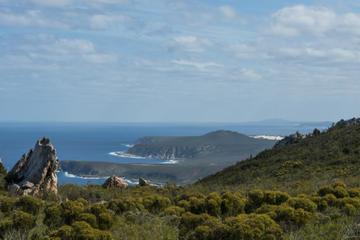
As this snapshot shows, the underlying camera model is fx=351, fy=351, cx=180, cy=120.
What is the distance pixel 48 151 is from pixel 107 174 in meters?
138

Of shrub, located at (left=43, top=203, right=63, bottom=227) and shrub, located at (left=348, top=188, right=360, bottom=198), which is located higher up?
shrub, located at (left=348, top=188, right=360, bottom=198)

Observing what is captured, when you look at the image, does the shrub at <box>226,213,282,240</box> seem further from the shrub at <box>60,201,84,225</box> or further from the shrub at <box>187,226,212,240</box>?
the shrub at <box>60,201,84,225</box>

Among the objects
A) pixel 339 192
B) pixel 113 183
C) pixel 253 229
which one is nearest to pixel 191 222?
pixel 253 229

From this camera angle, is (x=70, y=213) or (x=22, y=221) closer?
(x=22, y=221)

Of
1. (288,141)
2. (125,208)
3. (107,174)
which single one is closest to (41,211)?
(125,208)

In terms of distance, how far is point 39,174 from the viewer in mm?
20172

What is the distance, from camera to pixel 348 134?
4103 cm

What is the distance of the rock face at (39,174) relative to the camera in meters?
19.7

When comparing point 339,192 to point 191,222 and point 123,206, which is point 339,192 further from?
point 123,206

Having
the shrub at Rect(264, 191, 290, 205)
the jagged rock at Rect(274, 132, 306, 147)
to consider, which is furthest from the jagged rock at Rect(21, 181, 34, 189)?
the jagged rock at Rect(274, 132, 306, 147)

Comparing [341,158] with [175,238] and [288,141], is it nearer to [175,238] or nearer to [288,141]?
[288,141]

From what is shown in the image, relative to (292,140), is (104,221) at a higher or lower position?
lower

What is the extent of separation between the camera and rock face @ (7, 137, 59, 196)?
774 inches

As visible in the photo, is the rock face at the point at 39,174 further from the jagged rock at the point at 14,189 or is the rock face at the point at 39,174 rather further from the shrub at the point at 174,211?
the shrub at the point at 174,211
